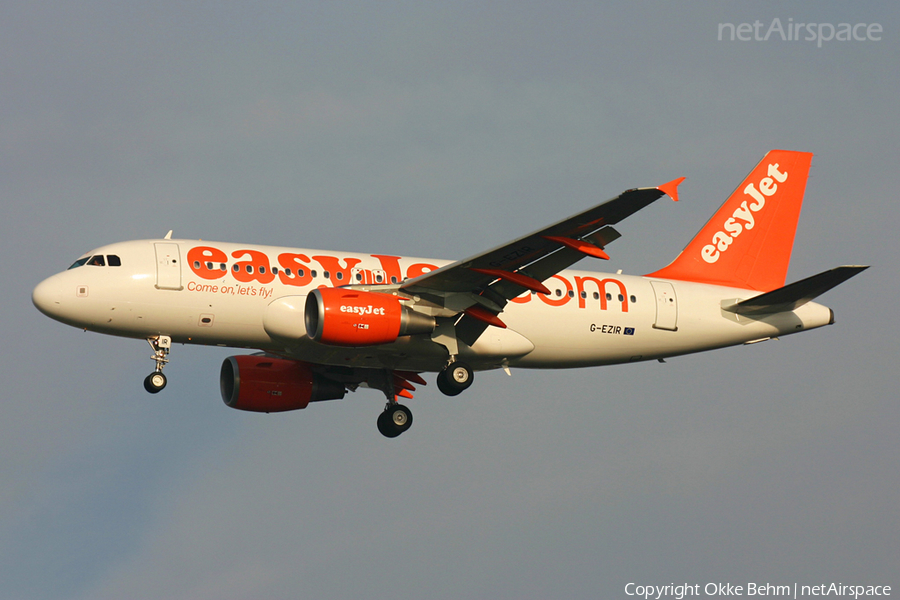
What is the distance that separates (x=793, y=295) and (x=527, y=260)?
9.79 m

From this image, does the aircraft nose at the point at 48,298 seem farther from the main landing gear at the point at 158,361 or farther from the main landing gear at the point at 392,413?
the main landing gear at the point at 392,413

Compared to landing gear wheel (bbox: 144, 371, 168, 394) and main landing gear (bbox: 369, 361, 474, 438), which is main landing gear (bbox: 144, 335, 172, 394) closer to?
landing gear wheel (bbox: 144, 371, 168, 394)

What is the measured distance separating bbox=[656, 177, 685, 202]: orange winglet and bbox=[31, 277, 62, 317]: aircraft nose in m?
16.5

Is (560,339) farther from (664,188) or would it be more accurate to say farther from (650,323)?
(664,188)

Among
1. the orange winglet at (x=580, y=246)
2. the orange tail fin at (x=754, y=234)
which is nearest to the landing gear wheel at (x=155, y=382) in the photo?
the orange winglet at (x=580, y=246)

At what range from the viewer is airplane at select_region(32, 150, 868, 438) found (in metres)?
32.0

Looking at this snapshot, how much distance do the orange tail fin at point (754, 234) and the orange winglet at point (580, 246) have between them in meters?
9.12

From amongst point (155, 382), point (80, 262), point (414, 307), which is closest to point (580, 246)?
point (414, 307)

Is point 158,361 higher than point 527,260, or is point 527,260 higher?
point 527,260

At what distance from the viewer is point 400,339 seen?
33375 mm

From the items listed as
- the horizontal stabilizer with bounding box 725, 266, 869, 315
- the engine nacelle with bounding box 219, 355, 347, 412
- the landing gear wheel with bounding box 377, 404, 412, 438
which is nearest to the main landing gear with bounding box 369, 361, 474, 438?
the landing gear wheel with bounding box 377, 404, 412, 438

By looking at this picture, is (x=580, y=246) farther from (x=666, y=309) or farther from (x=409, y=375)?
(x=409, y=375)

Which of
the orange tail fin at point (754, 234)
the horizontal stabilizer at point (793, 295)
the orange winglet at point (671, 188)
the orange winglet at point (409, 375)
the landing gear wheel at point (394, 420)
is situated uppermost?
the orange tail fin at point (754, 234)

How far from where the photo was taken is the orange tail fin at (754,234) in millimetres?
39656
